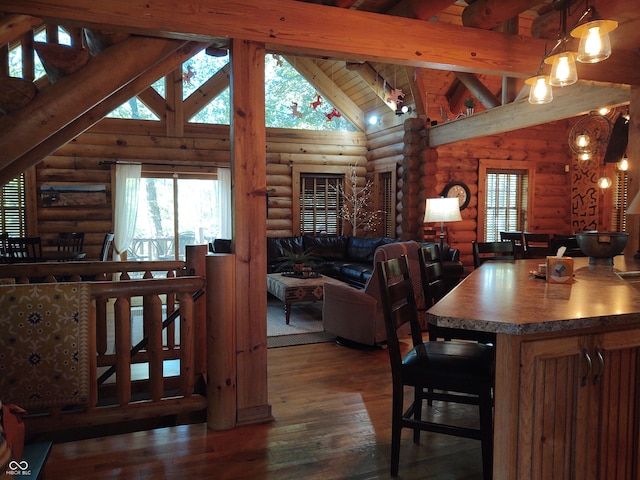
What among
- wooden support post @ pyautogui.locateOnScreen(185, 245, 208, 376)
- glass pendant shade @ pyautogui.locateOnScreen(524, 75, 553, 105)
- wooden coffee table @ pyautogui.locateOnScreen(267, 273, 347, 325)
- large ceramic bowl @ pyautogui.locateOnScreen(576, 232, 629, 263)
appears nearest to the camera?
glass pendant shade @ pyautogui.locateOnScreen(524, 75, 553, 105)

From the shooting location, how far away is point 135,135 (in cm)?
792

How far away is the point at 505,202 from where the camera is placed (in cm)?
862

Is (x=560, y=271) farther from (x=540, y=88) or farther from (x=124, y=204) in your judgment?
(x=124, y=204)

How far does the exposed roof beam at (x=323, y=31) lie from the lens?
2.57 metres

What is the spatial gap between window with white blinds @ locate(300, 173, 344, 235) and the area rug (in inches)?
107

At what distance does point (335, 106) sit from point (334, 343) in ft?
19.2

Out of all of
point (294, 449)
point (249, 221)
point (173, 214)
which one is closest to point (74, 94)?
point (249, 221)

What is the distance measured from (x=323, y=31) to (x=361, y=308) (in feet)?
8.06

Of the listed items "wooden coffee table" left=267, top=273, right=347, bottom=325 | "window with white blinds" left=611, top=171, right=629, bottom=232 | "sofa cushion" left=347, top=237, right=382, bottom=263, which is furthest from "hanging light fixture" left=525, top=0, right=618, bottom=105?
"window with white blinds" left=611, top=171, right=629, bottom=232

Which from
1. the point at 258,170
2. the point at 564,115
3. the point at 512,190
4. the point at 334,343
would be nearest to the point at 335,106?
the point at 512,190

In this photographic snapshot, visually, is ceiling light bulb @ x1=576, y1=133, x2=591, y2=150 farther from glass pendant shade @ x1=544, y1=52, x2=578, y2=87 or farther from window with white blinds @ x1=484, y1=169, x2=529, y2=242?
glass pendant shade @ x1=544, y1=52, x2=578, y2=87

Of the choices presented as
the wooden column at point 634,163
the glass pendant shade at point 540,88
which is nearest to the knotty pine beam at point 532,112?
the wooden column at point 634,163

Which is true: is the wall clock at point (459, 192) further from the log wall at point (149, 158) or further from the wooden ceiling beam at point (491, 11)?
the wooden ceiling beam at point (491, 11)

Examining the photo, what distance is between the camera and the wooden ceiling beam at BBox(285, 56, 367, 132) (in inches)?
349
